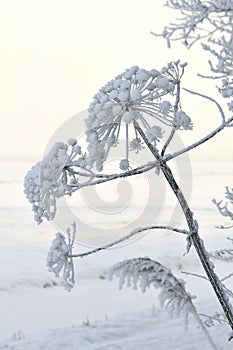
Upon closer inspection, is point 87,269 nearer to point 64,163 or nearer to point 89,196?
point 89,196

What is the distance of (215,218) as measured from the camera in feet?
22.0

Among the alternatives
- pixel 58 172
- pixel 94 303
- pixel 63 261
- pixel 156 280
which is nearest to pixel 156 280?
pixel 156 280

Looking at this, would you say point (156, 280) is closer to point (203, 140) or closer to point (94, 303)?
point (203, 140)

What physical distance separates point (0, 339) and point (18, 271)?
3.55 feet

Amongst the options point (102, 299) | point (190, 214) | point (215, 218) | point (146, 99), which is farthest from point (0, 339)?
point (146, 99)

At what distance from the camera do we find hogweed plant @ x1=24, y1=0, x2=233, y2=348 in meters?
2.43

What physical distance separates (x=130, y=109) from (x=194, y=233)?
1.85 feet

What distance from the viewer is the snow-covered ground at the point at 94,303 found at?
5137mm

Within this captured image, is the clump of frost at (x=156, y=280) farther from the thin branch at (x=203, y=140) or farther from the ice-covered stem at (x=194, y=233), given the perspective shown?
the thin branch at (x=203, y=140)

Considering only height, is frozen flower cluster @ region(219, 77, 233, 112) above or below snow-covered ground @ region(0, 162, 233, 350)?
above

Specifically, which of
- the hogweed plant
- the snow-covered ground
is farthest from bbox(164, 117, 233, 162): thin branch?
the snow-covered ground

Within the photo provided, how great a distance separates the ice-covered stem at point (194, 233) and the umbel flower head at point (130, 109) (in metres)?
0.08

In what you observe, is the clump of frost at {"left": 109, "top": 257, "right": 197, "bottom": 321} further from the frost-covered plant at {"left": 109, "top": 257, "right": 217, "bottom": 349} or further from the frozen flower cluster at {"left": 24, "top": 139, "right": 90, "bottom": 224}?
the frozen flower cluster at {"left": 24, "top": 139, "right": 90, "bottom": 224}

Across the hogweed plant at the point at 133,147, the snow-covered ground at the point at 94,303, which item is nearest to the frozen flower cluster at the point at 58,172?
the hogweed plant at the point at 133,147
